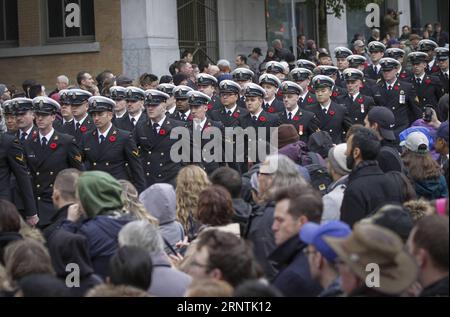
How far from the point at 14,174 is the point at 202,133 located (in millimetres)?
2604

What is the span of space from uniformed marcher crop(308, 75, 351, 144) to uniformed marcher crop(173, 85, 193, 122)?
5.42ft

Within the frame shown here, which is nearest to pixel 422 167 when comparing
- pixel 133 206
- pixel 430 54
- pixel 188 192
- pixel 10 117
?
pixel 188 192

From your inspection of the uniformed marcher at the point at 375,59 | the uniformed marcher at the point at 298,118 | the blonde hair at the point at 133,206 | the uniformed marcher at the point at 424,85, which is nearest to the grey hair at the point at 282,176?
the blonde hair at the point at 133,206

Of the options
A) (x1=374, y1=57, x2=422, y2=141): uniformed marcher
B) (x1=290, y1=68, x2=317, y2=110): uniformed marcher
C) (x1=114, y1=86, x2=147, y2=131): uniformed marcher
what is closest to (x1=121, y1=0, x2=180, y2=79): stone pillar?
(x1=290, y1=68, x2=317, y2=110): uniformed marcher

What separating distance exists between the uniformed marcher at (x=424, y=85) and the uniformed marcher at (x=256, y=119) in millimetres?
3370

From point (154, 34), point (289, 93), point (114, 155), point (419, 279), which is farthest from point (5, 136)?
point (154, 34)

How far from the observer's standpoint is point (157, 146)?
11.8m

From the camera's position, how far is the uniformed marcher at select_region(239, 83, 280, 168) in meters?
12.1

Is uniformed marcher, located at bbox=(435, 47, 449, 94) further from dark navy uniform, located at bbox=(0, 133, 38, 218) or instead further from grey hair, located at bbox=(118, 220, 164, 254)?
grey hair, located at bbox=(118, 220, 164, 254)

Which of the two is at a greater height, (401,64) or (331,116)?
(401,64)

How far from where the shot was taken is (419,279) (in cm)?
477

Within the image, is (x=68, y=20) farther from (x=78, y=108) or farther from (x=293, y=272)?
(x=293, y=272)
